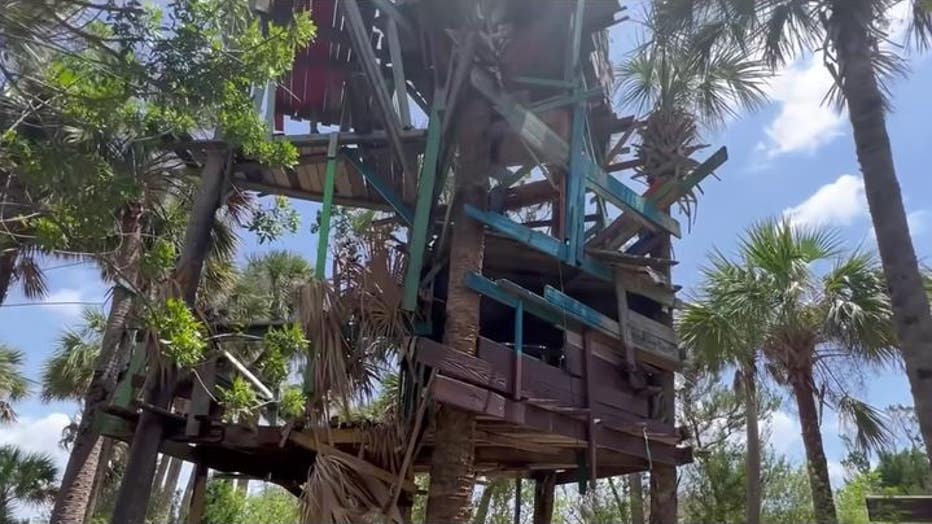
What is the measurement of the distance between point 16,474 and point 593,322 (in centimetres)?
1361

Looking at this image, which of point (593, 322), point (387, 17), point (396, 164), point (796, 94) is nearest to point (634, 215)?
point (593, 322)

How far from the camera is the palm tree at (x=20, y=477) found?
15672mm

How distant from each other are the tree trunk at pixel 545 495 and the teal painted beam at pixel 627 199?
12.1ft

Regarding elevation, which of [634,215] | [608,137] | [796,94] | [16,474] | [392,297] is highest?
[608,137]

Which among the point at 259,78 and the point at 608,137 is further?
the point at 608,137

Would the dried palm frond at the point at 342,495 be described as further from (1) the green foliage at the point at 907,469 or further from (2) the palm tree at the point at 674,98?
(1) the green foliage at the point at 907,469

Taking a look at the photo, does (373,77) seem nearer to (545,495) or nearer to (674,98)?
(674,98)

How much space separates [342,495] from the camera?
657 cm

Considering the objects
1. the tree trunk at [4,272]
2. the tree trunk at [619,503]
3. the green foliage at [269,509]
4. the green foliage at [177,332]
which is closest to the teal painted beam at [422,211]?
the green foliage at [177,332]

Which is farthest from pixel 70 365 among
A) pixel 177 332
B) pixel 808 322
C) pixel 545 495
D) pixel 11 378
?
pixel 808 322

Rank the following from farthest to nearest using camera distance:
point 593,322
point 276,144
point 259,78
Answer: point 593,322 → point 276,144 → point 259,78

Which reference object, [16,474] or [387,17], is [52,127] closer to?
[387,17]

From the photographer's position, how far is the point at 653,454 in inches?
336

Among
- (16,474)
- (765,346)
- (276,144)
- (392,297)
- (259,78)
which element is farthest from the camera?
(16,474)
